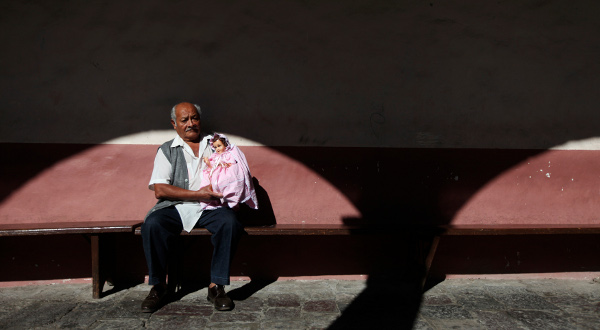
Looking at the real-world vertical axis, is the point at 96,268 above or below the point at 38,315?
above

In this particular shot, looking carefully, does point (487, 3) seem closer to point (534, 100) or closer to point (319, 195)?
point (534, 100)

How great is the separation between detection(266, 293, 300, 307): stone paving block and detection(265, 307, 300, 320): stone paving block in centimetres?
8

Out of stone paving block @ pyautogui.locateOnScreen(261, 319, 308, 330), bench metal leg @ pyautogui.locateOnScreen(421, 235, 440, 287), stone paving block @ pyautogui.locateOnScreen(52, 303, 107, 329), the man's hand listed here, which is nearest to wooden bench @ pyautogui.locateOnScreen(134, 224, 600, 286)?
bench metal leg @ pyautogui.locateOnScreen(421, 235, 440, 287)

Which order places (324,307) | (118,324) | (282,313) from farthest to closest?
(324,307), (282,313), (118,324)

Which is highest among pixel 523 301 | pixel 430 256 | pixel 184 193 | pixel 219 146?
pixel 219 146

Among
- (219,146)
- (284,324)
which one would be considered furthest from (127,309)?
(219,146)

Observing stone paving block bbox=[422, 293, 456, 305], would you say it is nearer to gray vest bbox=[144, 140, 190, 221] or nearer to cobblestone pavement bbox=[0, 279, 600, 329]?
cobblestone pavement bbox=[0, 279, 600, 329]

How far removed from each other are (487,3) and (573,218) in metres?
2.12

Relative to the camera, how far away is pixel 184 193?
369 centimetres

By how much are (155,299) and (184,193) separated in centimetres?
81

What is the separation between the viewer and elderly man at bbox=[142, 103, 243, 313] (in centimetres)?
354

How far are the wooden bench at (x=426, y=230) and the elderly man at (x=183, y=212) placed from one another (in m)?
0.17

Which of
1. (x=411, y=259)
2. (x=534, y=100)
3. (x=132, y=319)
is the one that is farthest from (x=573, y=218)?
(x=132, y=319)

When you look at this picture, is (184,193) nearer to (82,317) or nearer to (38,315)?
(82,317)
